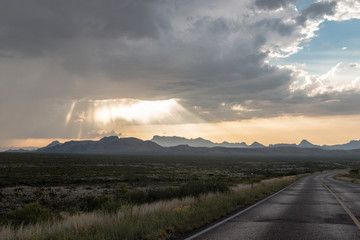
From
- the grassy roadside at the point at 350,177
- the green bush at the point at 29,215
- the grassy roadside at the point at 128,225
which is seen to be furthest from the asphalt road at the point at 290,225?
the grassy roadside at the point at 350,177

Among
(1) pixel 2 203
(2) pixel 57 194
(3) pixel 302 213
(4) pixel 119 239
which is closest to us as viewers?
(4) pixel 119 239

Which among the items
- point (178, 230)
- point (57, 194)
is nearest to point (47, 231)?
point (178, 230)

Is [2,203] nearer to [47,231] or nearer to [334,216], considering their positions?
[47,231]

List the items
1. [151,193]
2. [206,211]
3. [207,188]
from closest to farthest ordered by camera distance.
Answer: [206,211] → [207,188] → [151,193]

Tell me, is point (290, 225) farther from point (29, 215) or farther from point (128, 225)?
point (29, 215)

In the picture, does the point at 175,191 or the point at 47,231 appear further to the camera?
the point at 175,191

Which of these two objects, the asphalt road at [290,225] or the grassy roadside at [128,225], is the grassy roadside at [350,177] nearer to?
the asphalt road at [290,225]

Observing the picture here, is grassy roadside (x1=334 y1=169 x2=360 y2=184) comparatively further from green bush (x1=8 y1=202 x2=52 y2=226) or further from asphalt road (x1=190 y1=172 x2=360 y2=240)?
green bush (x1=8 y1=202 x2=52 y2=226)

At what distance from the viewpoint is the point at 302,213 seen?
35.4ft

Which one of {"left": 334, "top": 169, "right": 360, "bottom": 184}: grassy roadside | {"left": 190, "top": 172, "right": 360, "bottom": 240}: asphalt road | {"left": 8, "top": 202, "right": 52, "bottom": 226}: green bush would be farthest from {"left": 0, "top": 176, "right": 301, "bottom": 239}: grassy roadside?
{"left": 334, "top": 169, "right": 360, "bottom": 184}: grassy roadside

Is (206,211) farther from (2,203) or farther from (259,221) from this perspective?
(2,203)

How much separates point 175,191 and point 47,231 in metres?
11.4

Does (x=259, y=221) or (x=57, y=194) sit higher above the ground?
(x=259, y=221)

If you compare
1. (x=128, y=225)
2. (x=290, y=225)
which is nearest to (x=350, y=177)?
(x=290, y=225)
